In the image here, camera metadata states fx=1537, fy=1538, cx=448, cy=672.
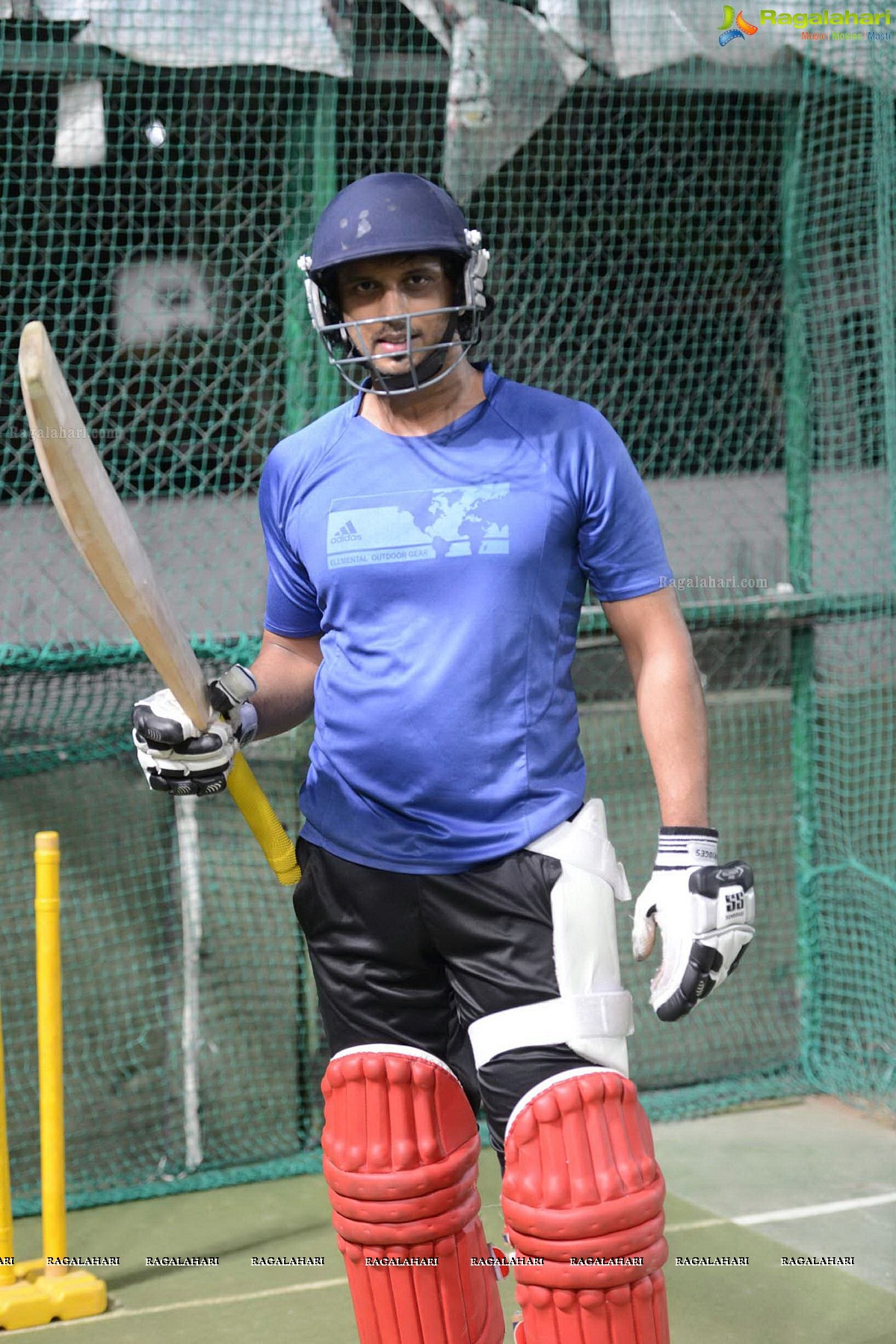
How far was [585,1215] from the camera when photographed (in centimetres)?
219

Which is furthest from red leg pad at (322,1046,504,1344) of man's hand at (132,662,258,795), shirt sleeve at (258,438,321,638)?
shirt sleeve at (258,438,321,638)

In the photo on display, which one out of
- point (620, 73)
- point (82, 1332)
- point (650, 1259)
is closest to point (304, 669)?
point (650, 1259)

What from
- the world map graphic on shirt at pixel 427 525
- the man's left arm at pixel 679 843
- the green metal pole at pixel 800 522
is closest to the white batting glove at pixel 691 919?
the man's left arm at pixel 679 843

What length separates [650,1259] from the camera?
2.23m

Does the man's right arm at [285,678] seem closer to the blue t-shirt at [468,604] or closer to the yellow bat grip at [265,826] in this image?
the yellow bat grip at [265,826]

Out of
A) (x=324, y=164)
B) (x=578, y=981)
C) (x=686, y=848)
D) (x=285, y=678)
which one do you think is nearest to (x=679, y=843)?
(x=686, y=848)

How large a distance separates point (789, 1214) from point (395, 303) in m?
2.70

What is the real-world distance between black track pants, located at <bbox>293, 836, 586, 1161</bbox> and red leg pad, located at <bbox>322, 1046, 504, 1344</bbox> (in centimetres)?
6

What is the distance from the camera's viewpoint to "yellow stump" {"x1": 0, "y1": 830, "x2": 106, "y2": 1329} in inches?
133

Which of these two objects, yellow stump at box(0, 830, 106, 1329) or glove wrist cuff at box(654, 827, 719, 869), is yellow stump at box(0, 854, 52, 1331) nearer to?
yellow stump at box(0, 830, 106, 1329)

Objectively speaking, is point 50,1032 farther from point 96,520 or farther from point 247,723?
point 96,520

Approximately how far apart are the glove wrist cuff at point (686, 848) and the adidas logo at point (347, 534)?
658mm

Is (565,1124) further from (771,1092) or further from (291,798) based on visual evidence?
(771,1092)

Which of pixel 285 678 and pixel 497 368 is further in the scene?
pixel 497 368
